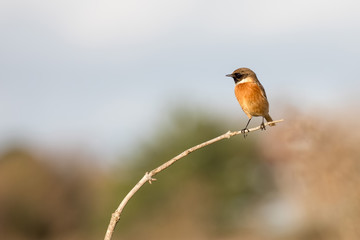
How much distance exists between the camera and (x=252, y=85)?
7477mm

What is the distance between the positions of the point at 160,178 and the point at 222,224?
5.53 metres

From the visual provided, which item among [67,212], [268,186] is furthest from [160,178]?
[268,186]

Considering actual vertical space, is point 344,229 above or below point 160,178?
below

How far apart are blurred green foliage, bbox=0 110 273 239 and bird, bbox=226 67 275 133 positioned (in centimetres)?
2642

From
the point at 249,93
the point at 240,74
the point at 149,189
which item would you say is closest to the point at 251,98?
the point at 249,93

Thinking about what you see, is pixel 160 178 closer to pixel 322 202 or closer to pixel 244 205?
pixel 244 205

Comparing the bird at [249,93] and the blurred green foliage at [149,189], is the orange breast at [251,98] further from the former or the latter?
the blurred green foliage at [149,189]

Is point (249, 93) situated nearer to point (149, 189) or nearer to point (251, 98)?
point (251, 98)

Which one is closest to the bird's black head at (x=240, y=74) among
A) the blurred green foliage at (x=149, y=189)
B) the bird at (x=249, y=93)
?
the bird at (x=249, y=93)

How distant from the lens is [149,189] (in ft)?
128

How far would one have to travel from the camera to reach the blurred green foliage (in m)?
33.2

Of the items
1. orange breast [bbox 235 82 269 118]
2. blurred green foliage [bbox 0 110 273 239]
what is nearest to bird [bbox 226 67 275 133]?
orange breast [bbox 235 82 269 118]

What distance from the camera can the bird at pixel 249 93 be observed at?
736 centimetres

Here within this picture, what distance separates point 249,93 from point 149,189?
31.9 m
